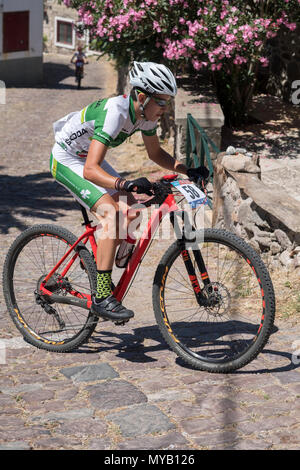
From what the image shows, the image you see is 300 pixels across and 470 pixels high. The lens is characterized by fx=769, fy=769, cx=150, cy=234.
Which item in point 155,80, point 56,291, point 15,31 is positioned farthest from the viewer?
point 15,31

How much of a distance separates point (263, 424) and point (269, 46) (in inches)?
483

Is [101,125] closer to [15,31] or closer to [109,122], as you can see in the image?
[109,122]

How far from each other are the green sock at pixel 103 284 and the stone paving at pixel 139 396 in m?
0.48

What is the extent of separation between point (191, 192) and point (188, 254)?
44 centimetres

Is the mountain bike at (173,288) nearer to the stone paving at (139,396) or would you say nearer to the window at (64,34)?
the stone paving at (139,396)

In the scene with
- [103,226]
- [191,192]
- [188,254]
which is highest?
[191,192]

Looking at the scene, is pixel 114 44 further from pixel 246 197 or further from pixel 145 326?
pixel 145 326

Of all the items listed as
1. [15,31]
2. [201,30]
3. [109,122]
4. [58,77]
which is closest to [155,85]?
[109,122]

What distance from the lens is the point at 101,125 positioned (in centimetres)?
475

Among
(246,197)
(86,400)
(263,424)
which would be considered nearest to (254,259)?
(263,424)

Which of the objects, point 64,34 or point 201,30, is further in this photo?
point 64,34

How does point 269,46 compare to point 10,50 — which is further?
point 10,50

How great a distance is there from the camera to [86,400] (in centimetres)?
454
